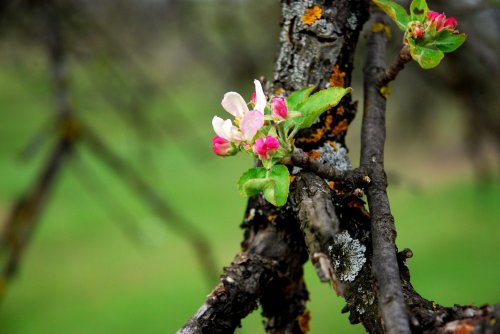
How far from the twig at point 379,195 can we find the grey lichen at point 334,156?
0.17 feet

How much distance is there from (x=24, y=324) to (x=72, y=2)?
2692mm

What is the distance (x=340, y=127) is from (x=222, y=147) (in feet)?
0.86

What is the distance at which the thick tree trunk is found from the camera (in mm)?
651

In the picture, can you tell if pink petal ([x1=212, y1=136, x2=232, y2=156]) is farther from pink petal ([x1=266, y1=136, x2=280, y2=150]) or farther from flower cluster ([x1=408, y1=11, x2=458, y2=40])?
flower cluster ([x1=408, y1=11, x2=458, y2=40])

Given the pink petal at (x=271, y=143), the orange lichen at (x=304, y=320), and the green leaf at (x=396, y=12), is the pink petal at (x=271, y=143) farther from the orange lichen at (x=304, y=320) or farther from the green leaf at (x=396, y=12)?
the orange lichen at (x=304, y=320)

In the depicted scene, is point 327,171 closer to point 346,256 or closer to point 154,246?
point 346,256

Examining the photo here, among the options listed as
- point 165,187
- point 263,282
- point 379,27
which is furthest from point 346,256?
point 165,187

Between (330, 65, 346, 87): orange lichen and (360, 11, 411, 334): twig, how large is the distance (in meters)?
0.04

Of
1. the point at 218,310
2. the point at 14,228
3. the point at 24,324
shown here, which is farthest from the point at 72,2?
the point at 24,324

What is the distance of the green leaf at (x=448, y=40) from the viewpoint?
0.71 metres

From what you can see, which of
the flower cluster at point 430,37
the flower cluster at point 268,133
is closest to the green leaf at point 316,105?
the flower cluster at point 268,133

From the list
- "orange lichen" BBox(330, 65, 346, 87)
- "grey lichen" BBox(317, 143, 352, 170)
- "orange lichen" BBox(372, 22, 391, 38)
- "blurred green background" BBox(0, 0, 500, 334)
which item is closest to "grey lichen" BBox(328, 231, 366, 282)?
"grey lichen" BBox(317, 143, 352, 170)

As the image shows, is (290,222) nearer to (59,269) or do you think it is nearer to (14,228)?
(14,228)

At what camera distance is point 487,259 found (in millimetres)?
4188
